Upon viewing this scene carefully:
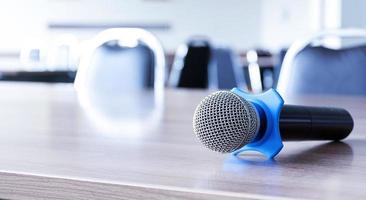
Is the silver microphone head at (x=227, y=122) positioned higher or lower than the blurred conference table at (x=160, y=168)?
higher

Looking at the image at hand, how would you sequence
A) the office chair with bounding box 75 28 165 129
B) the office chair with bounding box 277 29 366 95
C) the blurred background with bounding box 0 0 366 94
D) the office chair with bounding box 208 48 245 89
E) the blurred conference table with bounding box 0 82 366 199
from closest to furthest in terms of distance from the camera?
the blurred conference table with bounding box 0 82 366 199, the office chair with bounding box 277 29 366 95, the office chair with bounding box 75 28 165 129, the office chair with bounding box 208 48 245 89, the blurred background with bounding box 0 0 366 94

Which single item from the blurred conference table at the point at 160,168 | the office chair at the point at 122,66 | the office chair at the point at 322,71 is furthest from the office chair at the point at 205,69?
the blurred conference table at the point at 160,168

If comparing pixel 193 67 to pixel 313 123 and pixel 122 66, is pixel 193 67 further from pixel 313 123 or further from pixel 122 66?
pixel 313 123

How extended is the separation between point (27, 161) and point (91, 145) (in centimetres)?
A: 9

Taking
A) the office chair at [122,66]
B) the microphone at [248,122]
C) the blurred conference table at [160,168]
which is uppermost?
the microphone at [248,122]

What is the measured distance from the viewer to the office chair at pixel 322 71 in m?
1.28

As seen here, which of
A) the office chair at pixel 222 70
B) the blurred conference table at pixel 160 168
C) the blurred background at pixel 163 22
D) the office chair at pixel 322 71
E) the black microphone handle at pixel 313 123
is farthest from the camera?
the blurred background at pixel 163 22

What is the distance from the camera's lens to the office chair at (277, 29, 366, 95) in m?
1.28

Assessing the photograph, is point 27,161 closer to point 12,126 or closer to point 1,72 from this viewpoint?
point 12,126

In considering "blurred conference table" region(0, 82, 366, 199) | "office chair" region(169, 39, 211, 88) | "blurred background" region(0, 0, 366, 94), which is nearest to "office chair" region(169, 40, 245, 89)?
"office chair" region(169, 39, 211, 88)

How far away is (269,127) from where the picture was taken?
0.43 meters

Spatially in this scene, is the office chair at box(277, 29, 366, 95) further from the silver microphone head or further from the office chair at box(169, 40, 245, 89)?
the office chair at box(169, 40, 245, 89)

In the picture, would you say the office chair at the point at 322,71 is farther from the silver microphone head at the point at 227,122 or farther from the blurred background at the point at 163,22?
the blurred background at the point at 163,22

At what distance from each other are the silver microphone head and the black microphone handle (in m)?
0.04
